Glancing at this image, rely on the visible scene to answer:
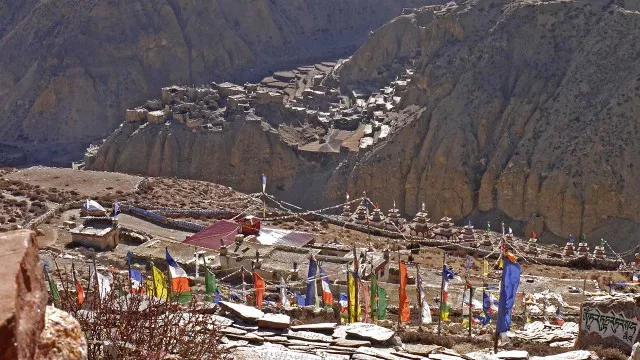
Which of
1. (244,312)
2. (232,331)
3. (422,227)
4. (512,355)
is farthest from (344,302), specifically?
(422,227)

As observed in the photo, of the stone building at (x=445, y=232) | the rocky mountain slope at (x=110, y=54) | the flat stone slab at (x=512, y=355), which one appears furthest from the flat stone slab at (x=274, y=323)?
the rocky mountain slope at (x=110, y=54)

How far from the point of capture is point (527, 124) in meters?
54.2

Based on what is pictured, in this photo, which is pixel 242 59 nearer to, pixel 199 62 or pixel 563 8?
pixel 199 62

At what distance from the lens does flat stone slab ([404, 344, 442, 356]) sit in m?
13.2

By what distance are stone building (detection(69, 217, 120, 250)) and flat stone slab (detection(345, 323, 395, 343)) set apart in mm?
21989

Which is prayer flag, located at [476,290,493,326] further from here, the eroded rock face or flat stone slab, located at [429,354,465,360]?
the eroded rock face

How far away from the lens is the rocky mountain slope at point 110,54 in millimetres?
83312

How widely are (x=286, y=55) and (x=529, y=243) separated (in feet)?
191

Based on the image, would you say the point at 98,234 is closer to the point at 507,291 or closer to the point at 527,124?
the point at 507,291

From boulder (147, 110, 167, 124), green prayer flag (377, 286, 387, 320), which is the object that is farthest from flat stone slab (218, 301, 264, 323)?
boulder (147, 110, 167, 124)

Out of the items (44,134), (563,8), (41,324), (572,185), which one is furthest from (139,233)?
(44,134)

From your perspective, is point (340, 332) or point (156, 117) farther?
point (156, 117)

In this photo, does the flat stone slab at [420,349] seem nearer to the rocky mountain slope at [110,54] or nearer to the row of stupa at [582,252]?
the row of stupa at [582,252]

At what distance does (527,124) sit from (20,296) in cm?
5037
